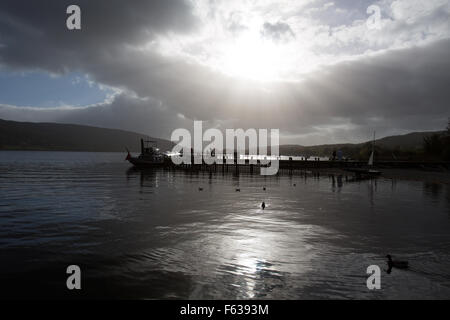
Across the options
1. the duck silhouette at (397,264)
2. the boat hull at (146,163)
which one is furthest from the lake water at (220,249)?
the boat hull at (146,163)

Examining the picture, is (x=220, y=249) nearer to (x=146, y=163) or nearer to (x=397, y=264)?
(x=397, y=264)

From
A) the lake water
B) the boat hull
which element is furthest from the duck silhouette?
the boat hull

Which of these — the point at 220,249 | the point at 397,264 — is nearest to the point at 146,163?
the point at 220,249

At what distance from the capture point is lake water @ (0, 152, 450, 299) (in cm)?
1012

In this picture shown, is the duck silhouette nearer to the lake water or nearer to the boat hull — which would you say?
the lake water

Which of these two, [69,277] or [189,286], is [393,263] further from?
[69,277]

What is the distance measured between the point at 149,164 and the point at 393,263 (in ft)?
269

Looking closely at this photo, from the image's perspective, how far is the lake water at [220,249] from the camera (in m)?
10.1

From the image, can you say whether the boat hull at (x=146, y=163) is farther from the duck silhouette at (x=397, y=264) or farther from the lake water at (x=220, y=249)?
the duck silhouette at (x=397, y=264)

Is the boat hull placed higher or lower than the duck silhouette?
higher
